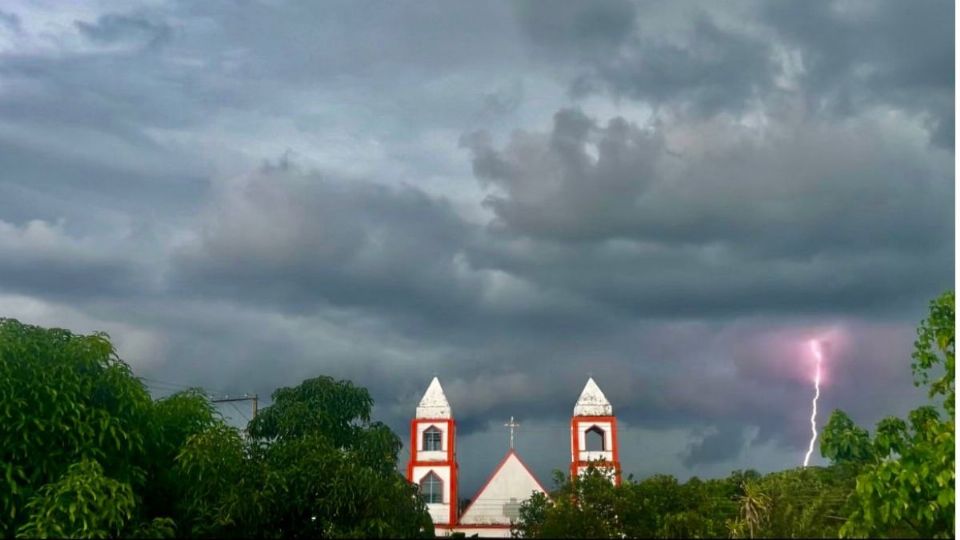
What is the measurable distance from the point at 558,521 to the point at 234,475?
222 inches

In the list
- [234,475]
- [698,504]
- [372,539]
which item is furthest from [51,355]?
[698,504]

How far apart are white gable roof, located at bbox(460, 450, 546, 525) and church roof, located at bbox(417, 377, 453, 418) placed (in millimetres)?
4130

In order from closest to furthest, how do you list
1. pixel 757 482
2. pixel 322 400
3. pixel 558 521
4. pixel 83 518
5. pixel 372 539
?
pixel 558 521 < pixel 757 482 < pixel 83 518 < pixel 372 539 < pixel 322 400

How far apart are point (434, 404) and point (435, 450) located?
199cm

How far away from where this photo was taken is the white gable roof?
42.1 metres

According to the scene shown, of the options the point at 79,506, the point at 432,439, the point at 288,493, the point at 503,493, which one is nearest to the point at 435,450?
the point at 432,439

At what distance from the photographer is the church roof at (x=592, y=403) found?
43.1 meters

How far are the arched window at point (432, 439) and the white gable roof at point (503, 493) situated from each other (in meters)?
3.00

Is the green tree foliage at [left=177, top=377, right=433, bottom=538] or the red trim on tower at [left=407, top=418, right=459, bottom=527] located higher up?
the red trim on tower at [left=407, top=418, right=459, bottom=527]

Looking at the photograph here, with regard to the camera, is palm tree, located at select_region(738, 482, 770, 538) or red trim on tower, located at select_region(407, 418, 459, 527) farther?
red trim on tower, located at select_region(407, 418, 459, 527)

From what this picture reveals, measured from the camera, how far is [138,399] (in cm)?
1505

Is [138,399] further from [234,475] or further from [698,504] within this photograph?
[698,504]

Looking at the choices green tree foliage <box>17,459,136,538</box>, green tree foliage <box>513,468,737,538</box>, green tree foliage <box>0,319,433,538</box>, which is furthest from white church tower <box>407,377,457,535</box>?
green tree foliage <box>513,468,737,538</box>

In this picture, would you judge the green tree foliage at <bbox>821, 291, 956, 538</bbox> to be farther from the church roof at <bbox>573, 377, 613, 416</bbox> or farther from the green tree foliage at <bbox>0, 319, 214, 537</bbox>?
the church roof at <bbox>573, 377, 613, 416</bbox>
